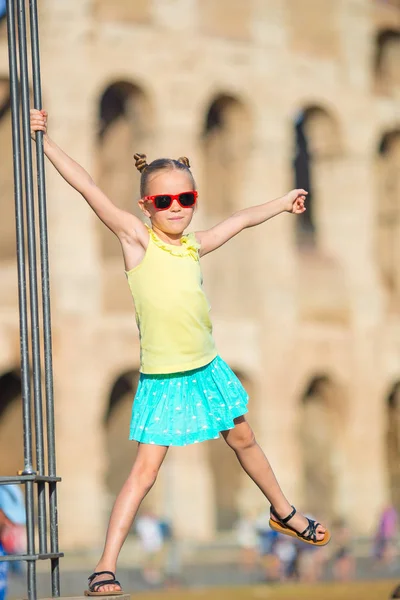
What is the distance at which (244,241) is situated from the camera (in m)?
31.0

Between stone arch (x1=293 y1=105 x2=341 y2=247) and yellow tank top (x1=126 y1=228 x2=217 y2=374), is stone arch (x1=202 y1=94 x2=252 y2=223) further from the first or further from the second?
yellow tank top (x1=126 y1=228 x2=217 y2=374)

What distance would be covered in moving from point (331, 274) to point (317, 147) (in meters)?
3.08

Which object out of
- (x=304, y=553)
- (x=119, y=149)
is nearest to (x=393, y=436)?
(x=304, y=553)

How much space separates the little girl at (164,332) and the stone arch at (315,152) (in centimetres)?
2676

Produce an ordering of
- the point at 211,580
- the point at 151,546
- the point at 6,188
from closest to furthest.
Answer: the point at 211,580, the point at 151,546, the point at 6,188

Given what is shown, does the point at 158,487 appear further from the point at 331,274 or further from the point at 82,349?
the point at 331,274

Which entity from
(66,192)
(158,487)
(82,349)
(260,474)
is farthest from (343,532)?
(260,474)

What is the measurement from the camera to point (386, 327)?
1291 inches

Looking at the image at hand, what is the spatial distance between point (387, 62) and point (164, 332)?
28828 millimetres

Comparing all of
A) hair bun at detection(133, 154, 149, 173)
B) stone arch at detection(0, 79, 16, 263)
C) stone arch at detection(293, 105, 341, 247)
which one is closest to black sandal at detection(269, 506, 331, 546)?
hair bun at detection(133, 154, 149, 173)

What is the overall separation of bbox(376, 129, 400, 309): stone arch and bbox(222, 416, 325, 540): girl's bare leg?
27.9m

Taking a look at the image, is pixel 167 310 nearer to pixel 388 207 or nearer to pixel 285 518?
pixel 285 518

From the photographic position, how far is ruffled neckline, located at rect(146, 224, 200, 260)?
6.26 metres

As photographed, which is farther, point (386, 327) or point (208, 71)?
point (386, 327)
